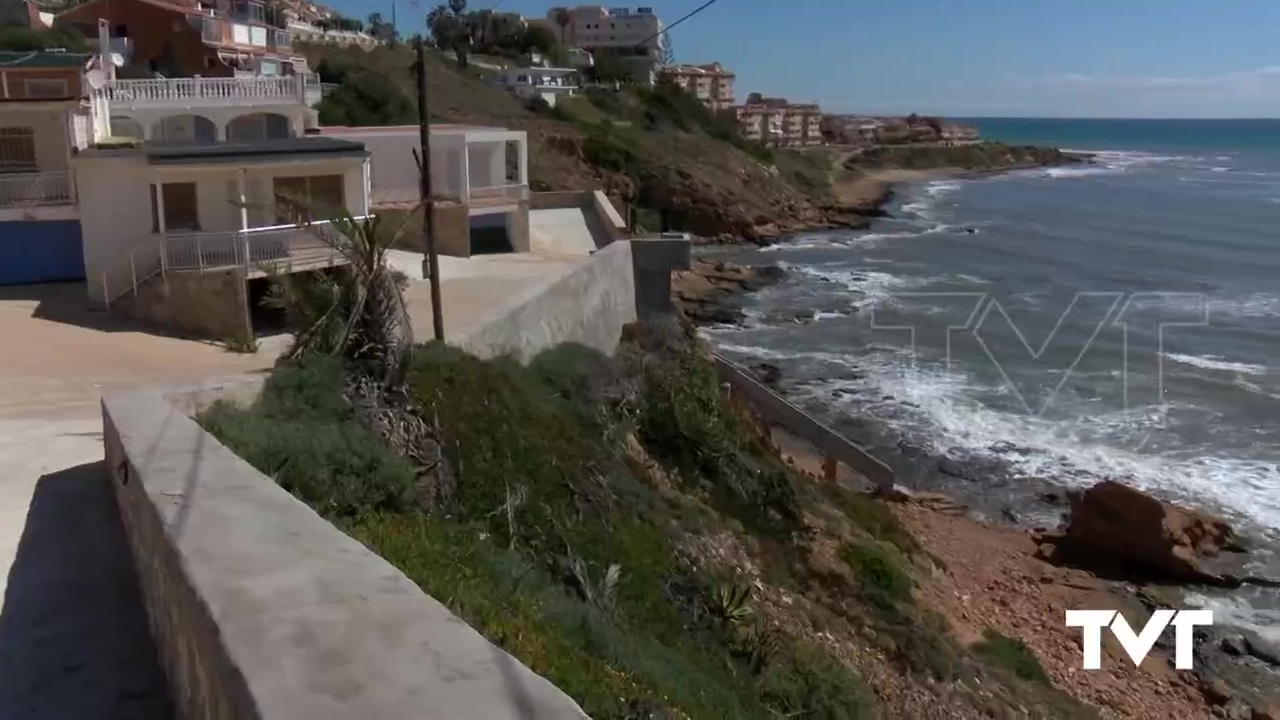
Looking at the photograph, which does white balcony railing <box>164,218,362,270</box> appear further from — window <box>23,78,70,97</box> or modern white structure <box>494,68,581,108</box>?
modern white structure <box>494,68,581,108</box>

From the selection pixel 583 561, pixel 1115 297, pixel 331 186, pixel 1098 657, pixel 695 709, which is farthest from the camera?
pixel 1115 297

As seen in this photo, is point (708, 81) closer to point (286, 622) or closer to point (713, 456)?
point (713, 456)

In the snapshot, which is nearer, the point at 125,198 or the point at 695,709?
the point at 695,709

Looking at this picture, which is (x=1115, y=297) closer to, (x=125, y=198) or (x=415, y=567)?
(x=125, y=198)

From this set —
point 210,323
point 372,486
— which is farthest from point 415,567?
point 210,323

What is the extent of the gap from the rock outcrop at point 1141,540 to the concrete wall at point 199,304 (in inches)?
549

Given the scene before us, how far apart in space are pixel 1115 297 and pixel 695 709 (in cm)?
3931

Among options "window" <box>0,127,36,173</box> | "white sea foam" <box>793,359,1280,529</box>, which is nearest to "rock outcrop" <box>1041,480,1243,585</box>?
"white sea foam" <box>793,359,1280,529</box>

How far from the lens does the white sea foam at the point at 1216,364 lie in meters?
31.7

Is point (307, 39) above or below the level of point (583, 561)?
above

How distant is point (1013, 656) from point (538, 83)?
7884cm

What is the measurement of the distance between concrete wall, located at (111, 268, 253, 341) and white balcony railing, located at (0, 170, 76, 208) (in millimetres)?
3178

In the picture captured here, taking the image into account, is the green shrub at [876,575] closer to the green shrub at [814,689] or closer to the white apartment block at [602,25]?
the green shrub at [814,689]

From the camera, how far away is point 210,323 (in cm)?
1614
